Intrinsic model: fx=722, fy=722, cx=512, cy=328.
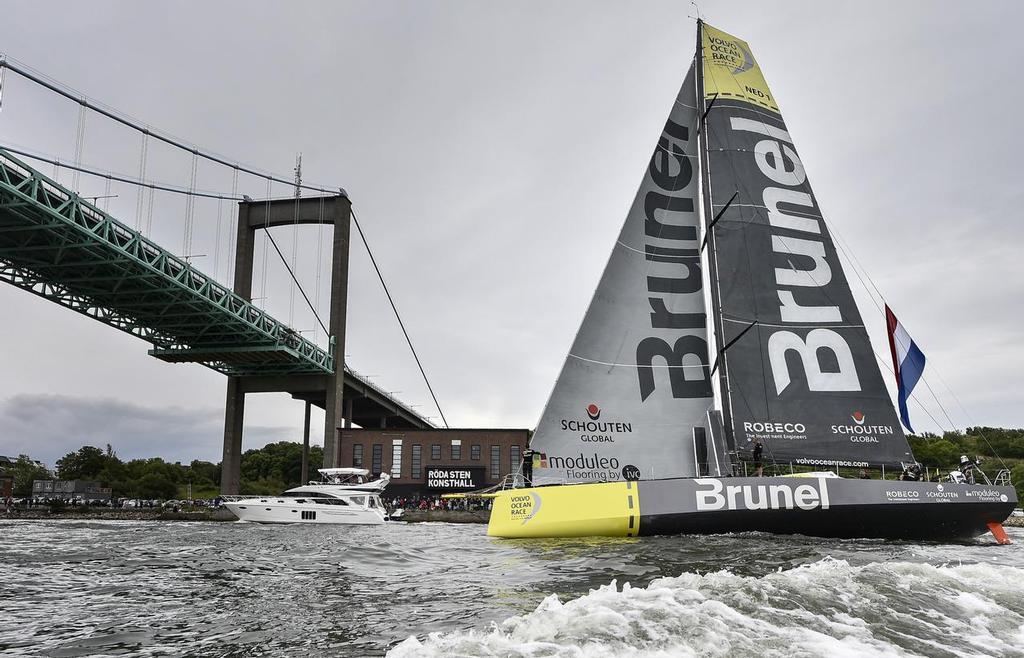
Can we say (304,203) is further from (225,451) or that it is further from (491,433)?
(491,433)

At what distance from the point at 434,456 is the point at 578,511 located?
1458 inches

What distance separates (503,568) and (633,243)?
9080 millimetres

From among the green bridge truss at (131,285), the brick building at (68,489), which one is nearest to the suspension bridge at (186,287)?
the green bridge truss at (131,285)

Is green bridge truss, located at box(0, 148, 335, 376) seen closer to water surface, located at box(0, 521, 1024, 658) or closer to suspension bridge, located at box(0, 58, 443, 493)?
suspension bridge, located at box(0, 58, 443, 493)

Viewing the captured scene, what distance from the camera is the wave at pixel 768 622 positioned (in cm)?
385

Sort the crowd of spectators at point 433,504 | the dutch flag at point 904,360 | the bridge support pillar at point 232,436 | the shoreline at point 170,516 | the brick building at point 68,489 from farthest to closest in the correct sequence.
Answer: the brick building at point 68,489 < the bridge support pillar at point 232,436 < the crowd of spectators at point 433,504 < the shoreline at point 170,516 < the dutch flag at point 904,360

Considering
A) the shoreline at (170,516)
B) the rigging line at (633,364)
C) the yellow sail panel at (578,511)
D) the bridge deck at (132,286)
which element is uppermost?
the bridge deck at (132,286)

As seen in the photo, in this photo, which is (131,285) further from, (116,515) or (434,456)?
(434,456)

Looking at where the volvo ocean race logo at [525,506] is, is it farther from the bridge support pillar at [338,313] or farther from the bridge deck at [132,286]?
the bridge support pillar at [338,313]

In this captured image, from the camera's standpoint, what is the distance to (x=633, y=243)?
1543cm

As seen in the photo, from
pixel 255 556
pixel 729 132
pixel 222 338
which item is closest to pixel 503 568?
pixel 255 556

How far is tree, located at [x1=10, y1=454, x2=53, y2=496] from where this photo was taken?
55906mm

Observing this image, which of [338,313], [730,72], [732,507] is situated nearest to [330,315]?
[338,313]

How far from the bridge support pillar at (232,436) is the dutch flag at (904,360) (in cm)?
3855
